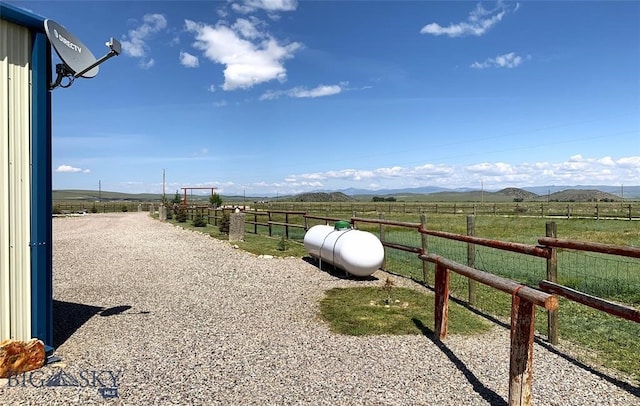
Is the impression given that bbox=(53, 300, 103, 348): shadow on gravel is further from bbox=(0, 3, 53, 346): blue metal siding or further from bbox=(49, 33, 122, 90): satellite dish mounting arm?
bbox=(49, 33, 122, 90): satellite dish mounting arm

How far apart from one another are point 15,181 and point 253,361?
10.7 ft

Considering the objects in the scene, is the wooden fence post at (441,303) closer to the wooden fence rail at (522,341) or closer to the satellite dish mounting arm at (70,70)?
the wooden fence rail at (522,341)

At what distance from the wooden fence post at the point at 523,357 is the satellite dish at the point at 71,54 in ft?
17.3

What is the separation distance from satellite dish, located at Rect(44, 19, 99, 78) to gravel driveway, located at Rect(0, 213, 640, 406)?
11.2ft

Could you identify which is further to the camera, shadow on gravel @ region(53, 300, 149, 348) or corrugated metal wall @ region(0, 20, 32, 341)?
shadow on gravel @ region(53, 300, 149, 348)

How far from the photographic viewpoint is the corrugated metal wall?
14.6 feet

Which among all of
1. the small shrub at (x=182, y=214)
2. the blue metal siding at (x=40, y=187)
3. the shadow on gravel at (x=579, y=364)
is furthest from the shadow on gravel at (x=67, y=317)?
the small shrub at (x=182, y=214)

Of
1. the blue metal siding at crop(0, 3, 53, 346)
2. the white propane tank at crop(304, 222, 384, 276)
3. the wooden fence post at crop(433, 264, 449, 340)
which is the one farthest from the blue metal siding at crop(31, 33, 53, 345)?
the white propane tank at crop(304, 222, 384, 276)

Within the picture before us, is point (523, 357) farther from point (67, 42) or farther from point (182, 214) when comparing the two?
point (182, 214)

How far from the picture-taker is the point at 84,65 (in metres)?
5.18

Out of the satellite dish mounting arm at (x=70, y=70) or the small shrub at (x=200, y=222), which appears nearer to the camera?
the satellite dish mounting arm at (x=70, y=70)

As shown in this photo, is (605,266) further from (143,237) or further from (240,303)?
(143,237)

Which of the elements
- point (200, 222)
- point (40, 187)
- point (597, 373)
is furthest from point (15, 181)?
point (200, 222)

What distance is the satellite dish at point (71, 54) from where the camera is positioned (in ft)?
15.5
